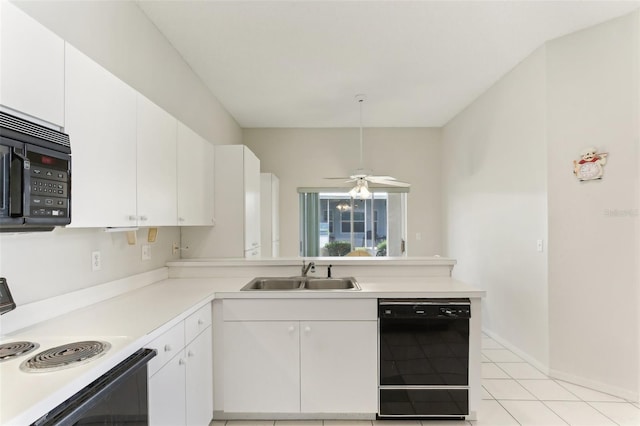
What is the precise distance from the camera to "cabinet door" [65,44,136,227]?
133 cm

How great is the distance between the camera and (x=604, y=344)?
101 inches

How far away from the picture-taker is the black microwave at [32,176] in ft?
3.27

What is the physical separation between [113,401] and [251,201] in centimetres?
257

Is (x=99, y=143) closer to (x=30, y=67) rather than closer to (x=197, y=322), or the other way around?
(x=30, y=67)

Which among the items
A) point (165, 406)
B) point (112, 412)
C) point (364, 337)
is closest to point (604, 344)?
point (364, 337)

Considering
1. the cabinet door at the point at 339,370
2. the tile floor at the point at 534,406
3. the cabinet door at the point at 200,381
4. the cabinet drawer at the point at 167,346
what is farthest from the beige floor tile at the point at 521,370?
the cabinet drawer at the point at 167,346

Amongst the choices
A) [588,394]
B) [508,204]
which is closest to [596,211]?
[508,204]

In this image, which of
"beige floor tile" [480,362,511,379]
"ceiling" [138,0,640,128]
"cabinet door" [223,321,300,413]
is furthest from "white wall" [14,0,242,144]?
"beige floor tile" [480,362,511,379]

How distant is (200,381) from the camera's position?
77.0 inches

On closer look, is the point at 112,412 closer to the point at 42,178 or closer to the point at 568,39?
the point at 42,178

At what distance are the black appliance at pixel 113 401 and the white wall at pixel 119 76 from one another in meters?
0.68

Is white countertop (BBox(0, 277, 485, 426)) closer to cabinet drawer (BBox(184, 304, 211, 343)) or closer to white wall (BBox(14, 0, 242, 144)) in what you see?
cabinet drawer (BBox(184, 304, 211, 343))

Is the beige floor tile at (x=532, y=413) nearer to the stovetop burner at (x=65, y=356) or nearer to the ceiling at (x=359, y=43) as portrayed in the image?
the stovetop burner at (x=65, y=356)

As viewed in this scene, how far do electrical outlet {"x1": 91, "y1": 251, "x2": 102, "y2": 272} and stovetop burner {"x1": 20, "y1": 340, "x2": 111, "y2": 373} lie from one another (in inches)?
30.2
